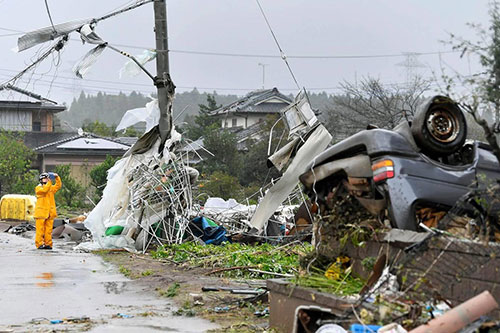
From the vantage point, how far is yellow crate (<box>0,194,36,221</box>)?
34.1 m

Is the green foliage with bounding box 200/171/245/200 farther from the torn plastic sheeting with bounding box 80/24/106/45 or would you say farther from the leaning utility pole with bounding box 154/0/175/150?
the torn plastic sheeting with bounding box 80/24/106/45

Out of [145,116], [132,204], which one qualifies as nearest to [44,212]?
[132,204]

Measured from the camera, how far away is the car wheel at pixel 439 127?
727 centimetres

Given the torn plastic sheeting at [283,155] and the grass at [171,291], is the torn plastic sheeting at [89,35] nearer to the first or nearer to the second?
the torn plastic sheeting at [283,155]

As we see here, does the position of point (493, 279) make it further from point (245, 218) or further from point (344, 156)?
point (245, 218)

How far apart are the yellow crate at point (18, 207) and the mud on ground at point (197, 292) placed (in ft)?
62.1

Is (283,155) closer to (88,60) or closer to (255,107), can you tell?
(88,60)

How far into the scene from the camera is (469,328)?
4.62 metres

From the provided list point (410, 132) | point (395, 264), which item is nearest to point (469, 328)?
point (395, 264)

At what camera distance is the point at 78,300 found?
10039 mm

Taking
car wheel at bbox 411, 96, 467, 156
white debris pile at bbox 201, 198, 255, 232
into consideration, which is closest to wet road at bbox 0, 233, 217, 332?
car wheel at bbox 411, 96, 467, 156

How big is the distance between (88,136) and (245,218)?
150 ft

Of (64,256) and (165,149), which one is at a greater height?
(165,149)

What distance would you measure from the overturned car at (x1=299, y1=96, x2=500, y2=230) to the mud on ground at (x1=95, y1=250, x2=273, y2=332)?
161cm
